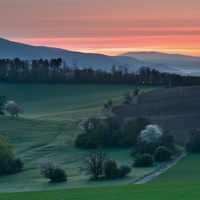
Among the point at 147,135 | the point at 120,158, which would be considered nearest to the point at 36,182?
the point at 120,158

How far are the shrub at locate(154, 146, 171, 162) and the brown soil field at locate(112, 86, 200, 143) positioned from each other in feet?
44.9

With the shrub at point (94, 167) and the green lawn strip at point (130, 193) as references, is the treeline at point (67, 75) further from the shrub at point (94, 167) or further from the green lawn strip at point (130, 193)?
the green lawn strip at point (130, 193)

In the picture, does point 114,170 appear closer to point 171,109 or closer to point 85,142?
point 85,142

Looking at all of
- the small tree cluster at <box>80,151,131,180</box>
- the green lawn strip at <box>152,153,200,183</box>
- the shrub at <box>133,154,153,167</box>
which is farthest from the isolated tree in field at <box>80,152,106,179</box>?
the green lawn strip at <box>152,153,200,183</box>

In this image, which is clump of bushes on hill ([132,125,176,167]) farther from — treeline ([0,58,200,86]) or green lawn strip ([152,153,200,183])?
treeline ([0,58,200,86])

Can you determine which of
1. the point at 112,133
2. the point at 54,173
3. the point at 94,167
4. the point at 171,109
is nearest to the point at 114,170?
the point at 94,167

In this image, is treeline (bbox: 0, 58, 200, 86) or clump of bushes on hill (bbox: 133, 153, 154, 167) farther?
treeline (bbox: 0, 58, 200, 86)

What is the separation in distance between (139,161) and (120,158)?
8.28 m

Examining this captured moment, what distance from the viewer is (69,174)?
5938 centimetres

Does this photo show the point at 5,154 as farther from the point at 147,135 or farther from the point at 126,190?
the point at 126,190

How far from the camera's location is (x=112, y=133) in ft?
269

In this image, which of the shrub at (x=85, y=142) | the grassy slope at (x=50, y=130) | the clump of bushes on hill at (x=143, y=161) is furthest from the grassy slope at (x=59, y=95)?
the clump of bushes on hill at (x=143, y=161)

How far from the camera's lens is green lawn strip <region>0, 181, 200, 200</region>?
1342 inches

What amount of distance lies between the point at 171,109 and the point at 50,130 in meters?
24.8
